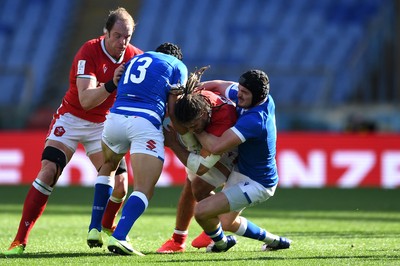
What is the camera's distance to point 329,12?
25.9 m

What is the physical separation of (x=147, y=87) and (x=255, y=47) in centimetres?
1789

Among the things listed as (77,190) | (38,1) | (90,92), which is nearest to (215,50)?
(38,1)

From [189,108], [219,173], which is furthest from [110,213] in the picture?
[189,108]

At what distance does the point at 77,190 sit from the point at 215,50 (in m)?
9.45

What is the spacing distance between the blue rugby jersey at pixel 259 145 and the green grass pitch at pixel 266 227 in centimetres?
66

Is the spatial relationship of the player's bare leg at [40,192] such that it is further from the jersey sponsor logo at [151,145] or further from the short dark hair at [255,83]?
the short dark hair at [255,83]

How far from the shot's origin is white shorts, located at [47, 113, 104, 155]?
8.10 meters

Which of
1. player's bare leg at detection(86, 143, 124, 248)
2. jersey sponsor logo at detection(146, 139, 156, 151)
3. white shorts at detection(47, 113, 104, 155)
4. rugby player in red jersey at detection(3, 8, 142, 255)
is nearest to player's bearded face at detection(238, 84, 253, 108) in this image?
→ jersey sponsor logo at detection(146, 139, 156, 151)

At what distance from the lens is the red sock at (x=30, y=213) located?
7.49 meters

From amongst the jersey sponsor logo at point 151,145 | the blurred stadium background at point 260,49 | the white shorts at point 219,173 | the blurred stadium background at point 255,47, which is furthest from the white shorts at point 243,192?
the blurred stadium background at point 255,47

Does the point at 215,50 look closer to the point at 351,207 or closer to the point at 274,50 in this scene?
the point at 274,50

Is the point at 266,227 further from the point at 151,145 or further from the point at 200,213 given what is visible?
the point at 151,145

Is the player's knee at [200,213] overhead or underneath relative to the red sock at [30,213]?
overhead

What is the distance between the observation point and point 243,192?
289 inches
